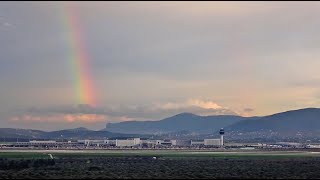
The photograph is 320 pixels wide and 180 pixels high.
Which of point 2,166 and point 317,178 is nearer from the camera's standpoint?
point 317,178

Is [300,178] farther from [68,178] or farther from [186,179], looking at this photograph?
[68,178]

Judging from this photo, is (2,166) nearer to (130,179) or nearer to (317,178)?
(130,179)

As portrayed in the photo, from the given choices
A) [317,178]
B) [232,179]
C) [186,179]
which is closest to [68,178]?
[186,179]

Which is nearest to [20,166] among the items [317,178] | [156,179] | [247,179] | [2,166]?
[2,166]

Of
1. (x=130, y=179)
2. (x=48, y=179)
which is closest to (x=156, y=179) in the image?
(x=130, y=179)

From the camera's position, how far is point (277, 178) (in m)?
60.7

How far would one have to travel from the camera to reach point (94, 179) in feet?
191

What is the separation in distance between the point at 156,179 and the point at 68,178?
9188 mm

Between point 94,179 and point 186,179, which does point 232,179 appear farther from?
point 94,179

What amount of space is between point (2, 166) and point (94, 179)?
1228 inches

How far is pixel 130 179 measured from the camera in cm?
5891

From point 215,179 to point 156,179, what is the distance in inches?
249

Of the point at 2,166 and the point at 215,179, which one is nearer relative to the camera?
the point at 215,179

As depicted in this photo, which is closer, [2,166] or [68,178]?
[68,178]
